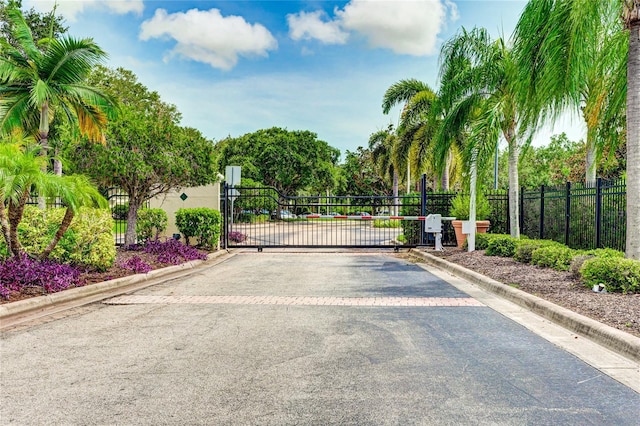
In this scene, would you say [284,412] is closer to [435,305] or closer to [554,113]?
[435,305]

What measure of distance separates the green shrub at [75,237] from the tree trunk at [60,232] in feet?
0.73

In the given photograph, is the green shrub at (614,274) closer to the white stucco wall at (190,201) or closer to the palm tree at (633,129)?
the palm tree at (633,129)

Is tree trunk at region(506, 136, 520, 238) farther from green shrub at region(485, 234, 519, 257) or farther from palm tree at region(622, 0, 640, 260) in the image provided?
palm tree at region(622, 0, 640, 260)

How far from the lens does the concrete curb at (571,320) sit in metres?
4.79

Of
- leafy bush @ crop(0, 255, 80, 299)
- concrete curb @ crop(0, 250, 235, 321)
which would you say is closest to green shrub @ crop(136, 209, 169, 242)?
concrete curb @ crop(0, 250, 235, 321)

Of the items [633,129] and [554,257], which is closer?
[633,129]

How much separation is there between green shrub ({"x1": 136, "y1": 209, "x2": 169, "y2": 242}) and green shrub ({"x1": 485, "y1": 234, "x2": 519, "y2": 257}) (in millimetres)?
9677

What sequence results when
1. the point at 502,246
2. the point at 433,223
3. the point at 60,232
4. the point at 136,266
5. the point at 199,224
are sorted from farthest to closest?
the point at 433,223
the point at 199,224
the point at 502,246
the point at 136,266
the point at 60,232

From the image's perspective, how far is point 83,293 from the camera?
25.9ft

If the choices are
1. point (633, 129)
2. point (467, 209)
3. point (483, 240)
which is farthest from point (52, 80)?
point (633, 129)

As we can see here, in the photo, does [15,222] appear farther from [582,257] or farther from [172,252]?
[582,257]

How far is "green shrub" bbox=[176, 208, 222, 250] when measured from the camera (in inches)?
578

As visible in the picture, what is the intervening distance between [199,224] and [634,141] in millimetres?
11486

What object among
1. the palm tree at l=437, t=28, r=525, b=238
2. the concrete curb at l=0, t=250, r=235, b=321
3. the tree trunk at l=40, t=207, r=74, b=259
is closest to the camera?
the concrete curb at l=0, t=250, r=235, b=321
